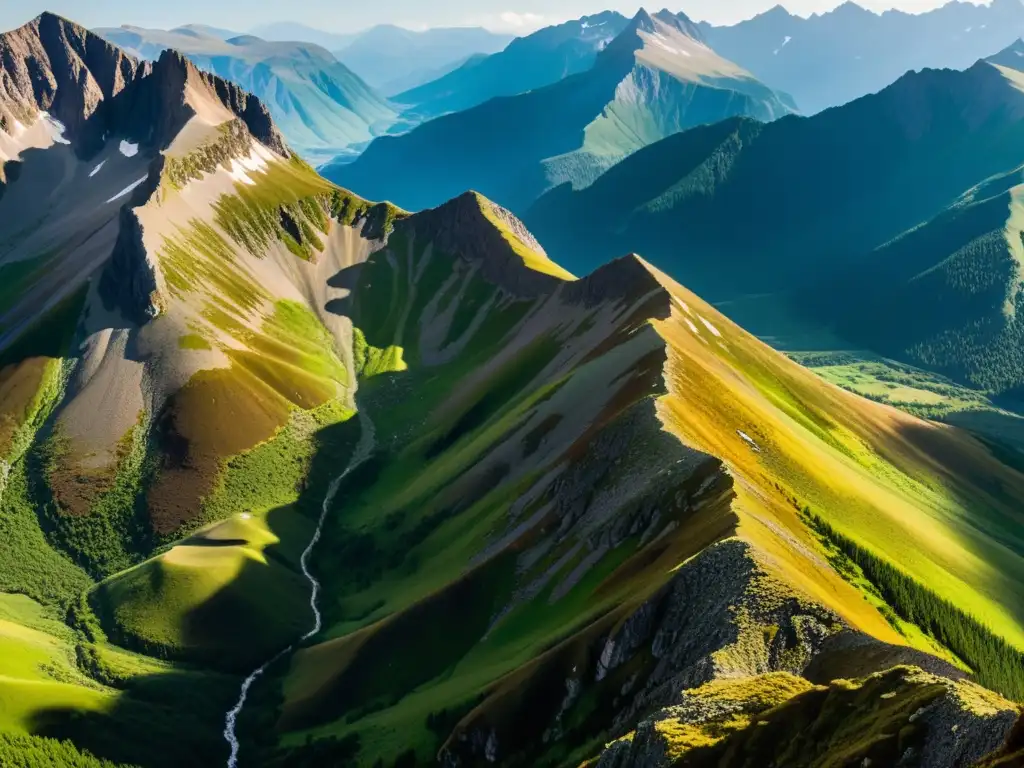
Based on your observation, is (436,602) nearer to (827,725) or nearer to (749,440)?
(749,440)

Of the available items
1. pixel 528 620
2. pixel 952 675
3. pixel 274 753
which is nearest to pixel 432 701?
pixel 528 620

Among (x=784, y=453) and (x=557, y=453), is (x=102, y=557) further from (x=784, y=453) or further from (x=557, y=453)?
(x=784, y=453)

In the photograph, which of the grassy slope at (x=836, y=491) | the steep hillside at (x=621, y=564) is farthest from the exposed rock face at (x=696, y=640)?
the grassy slope at (x=836, y=491)

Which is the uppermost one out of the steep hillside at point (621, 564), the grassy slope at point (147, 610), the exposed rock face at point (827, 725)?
the exposed rock face at point (827, 725)

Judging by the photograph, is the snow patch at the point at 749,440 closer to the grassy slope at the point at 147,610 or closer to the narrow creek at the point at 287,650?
the narrow creek at the point at 287,650

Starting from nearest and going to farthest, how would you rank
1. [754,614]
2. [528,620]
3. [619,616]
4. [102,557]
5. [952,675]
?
1. [952,675]
2. [754,614]
3. [619,616]
4. [528,620]
5. [102,557]

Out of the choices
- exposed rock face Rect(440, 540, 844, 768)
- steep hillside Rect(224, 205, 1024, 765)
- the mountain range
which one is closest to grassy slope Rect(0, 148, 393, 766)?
the mountain range

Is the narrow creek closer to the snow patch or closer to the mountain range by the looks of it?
the mountain range

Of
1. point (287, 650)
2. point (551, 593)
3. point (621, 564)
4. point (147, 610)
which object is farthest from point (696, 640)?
point (147, 610)

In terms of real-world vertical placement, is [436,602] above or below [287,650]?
above
